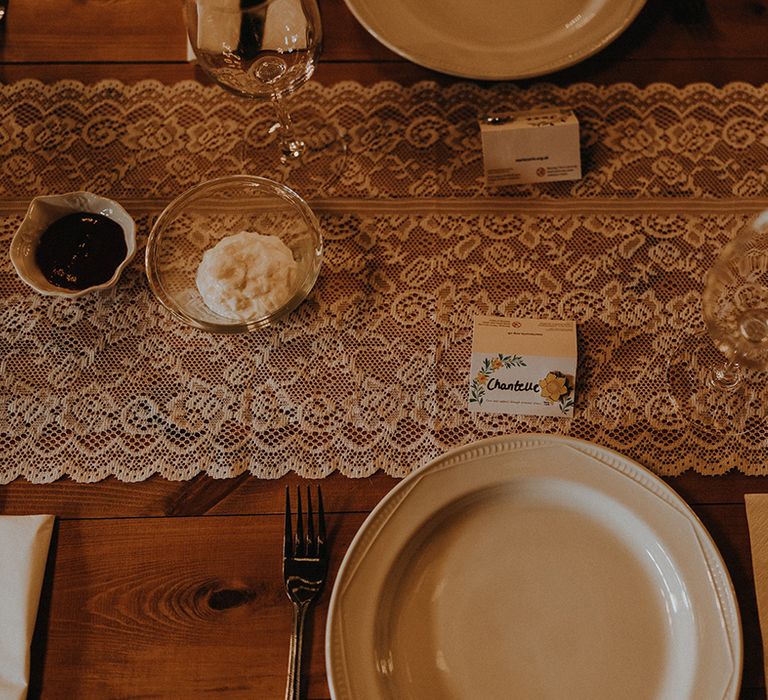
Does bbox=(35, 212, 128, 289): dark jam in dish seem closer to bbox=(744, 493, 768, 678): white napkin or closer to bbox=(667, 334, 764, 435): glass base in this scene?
bbox=(667, 334, 764, 435): glass base

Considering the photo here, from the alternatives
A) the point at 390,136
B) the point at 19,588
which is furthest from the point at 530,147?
the point at 19,588

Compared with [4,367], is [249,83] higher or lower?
higher

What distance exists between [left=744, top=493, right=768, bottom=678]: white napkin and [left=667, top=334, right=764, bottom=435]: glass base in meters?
0.08

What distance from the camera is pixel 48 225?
0.86 meters

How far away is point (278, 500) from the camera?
80cm

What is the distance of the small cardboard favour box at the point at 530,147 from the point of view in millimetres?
872

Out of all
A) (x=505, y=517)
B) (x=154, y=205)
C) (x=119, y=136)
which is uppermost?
(x=119, y=136)

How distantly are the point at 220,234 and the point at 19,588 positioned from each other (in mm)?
479

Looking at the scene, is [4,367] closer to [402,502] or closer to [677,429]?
[402,502]

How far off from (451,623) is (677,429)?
0.36m

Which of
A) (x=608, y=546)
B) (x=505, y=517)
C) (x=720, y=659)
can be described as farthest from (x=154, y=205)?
(x=720, y=659)

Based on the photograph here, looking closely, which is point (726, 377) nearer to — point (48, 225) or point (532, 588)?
point (532, 588)

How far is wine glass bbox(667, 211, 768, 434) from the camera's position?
2.56 feet

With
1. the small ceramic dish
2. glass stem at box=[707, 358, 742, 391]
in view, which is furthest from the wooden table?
the small ceramic dish
